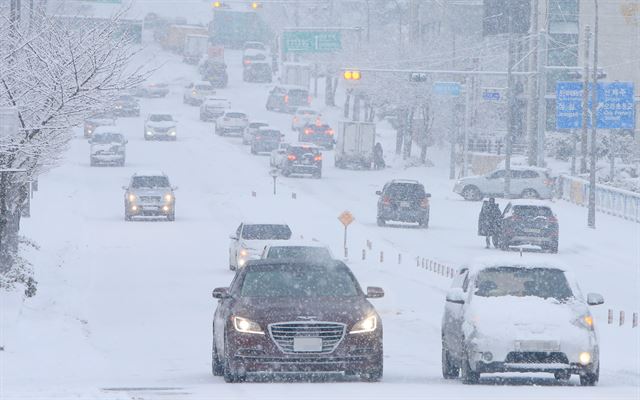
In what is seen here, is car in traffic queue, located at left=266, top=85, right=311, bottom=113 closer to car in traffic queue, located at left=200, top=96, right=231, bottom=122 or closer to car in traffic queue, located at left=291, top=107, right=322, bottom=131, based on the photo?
car in traffic queue, located at left=291, top=107, right=322, bottom=131

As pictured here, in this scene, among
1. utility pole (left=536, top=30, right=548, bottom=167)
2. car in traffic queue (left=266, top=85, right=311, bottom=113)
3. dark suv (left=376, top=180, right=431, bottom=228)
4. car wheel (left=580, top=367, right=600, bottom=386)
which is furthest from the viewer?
car in traffic queue (left=266, top=85, right=311, bottom=113)

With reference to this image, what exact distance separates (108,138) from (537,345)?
179 feet

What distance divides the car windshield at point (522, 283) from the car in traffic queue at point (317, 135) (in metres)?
65.1

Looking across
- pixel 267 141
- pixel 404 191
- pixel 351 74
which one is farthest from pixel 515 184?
pixel 267 141

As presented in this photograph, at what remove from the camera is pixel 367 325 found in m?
15.7

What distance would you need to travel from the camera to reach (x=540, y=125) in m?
62.0

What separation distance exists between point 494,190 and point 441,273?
82.5 feet

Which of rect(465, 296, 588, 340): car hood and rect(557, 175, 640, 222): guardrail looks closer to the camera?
rect(465, 296, 588, 340): car hood

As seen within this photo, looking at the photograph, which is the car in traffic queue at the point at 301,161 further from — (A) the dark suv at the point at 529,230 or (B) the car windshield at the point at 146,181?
(A) the dark suv at the point at 529,230

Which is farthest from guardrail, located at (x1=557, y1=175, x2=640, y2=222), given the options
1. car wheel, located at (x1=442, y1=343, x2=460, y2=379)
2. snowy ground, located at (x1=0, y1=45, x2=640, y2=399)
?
car wheel, located at (x1=442, y1=343, x2=460, y2=379)

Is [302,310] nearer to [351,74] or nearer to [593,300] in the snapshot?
[593,300]

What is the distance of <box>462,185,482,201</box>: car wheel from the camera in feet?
198

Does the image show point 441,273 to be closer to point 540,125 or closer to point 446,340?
point 446,340

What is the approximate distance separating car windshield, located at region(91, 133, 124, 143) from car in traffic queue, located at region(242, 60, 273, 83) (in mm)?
50575
